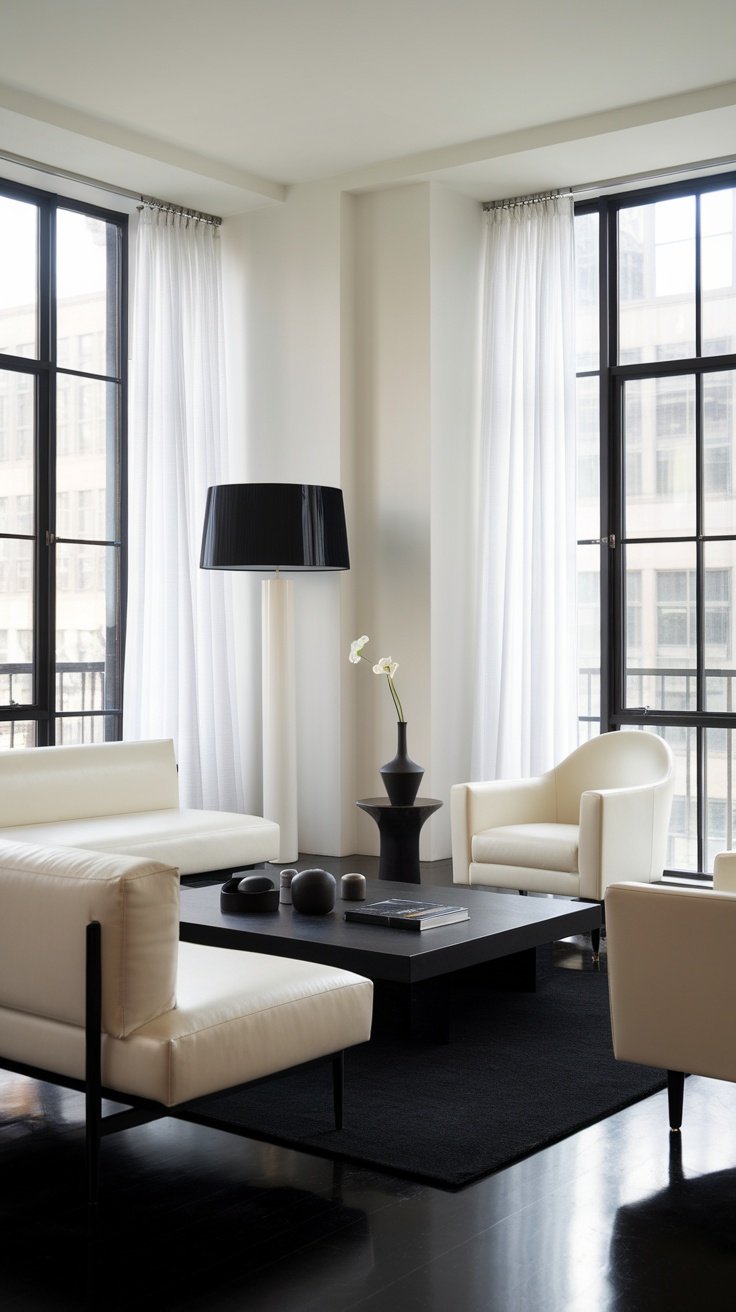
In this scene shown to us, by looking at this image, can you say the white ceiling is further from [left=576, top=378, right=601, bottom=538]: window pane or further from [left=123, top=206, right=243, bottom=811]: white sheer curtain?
[left=576, top=378, right=601, bottom=538]: window pane

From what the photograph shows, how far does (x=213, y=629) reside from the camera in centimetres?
723

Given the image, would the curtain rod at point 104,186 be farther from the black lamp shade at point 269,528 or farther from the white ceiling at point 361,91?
the black lamp shade at point 269,528

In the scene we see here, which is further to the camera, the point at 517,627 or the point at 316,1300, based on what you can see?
the point at 517,627

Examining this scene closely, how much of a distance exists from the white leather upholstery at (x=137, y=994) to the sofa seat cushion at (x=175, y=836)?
2.05 metres

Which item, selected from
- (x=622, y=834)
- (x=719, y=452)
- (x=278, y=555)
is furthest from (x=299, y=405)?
(x=622, y=834)

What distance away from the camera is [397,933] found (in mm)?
3834

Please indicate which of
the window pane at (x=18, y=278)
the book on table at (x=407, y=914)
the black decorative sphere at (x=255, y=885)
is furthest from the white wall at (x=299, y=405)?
the book on table at (x=407, y=914)

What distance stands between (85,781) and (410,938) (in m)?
2.38

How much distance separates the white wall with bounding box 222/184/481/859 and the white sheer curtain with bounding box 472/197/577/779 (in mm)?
166

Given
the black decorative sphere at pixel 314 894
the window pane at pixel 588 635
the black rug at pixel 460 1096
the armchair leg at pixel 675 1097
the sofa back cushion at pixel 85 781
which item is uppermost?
the window pane at pixel 588 635

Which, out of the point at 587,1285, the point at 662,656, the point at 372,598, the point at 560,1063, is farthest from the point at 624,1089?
the point at 372,598

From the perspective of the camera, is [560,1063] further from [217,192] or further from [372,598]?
[217,192]

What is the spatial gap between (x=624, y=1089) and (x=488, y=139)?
4.76 metres

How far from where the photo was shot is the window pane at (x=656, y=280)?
6664 mm
